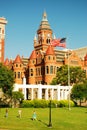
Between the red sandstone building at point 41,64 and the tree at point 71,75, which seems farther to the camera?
the red sandstone building at point 41,64

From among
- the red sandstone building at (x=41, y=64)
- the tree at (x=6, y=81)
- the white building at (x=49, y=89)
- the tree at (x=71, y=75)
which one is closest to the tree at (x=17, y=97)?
the tree at (x=6, y=81)

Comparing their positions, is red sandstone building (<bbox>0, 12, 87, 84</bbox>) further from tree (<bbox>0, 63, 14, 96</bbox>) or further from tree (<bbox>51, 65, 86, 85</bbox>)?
tree (<bbox>0, 63, 14, 96</bbox>)

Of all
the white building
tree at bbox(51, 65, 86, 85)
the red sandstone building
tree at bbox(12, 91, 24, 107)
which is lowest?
tree at bbox(12, 91, 24, 107)

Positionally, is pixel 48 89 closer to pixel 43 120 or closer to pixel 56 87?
pixel 56 87

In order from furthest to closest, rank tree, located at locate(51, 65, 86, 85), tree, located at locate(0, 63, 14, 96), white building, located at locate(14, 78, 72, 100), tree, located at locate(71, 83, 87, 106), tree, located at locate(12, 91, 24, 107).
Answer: tree, located at locate(51, 65, 86, 85), white building, located at locate(14, 78, 72, 100), tree, located at locate(71, 83, 87, 106), tree, located at locate(12, 91, 24, 107), tree, located at locate(0, 63, 14, 96)

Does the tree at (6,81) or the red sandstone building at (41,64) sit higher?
the red sandstone building at (41,64)

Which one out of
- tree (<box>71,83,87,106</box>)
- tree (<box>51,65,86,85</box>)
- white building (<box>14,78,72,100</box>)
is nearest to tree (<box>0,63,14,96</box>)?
white building (<box>14,78,72,100</box>)

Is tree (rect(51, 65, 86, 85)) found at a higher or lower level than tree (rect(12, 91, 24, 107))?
higher

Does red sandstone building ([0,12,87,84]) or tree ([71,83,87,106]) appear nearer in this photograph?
tree ([71,83,87,106])

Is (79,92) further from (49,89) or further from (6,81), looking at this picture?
(6,81)

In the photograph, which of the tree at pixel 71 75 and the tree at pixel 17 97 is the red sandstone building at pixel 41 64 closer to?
the tree at pixel 71 75

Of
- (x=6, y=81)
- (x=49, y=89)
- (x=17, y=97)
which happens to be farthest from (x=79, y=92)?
(x=6, y=81)

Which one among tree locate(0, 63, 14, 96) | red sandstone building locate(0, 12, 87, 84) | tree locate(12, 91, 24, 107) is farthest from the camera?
red sandstone building locate(0, 12, 87, 84)

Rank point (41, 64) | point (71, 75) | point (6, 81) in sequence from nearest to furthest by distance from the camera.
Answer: point (6, 81), point (71, 75), point (41, 64)
